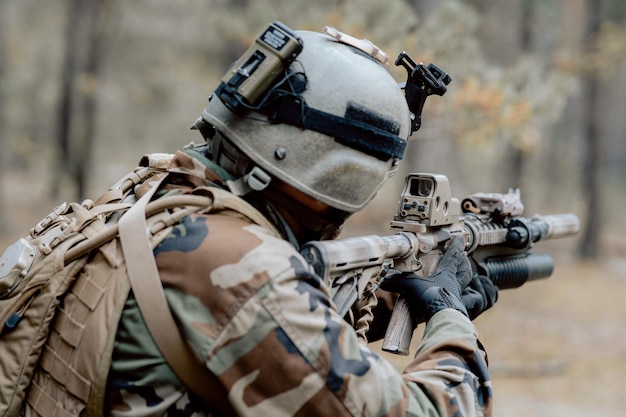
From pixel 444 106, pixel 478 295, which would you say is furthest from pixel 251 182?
pixel 444 106

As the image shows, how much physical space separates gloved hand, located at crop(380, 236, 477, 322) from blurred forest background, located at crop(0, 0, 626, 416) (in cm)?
440

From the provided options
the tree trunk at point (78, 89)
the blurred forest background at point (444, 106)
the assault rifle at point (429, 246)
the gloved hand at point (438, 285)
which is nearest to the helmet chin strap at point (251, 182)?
the assault rifle at point (429, 246)

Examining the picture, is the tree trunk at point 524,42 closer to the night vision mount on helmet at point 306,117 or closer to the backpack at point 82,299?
the night vision mount on helmet at point 306,117

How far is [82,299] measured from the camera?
1.88 meters

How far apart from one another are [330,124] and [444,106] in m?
6.46

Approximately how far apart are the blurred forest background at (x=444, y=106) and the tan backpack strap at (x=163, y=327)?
5.61 meters

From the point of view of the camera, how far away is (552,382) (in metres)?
8.12

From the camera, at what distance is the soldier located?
1.76 metres

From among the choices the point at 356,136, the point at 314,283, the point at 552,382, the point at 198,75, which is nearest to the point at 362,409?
the point at 314,283

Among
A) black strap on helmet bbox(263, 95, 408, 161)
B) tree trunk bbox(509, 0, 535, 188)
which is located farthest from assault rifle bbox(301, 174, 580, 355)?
tree trunk bbox(509, 0, 535, 188)

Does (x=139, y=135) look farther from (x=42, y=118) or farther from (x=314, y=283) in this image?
(x=314, y=283)

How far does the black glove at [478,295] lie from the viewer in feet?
9.57

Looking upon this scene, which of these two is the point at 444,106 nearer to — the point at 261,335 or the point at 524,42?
the point at 261,335

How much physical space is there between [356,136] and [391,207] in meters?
12.8
